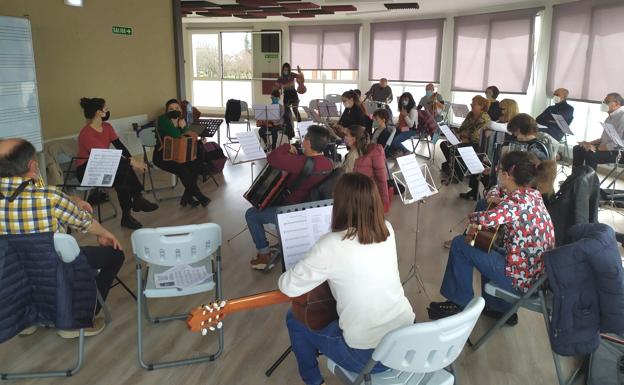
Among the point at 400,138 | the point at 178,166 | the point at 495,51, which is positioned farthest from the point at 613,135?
the point at 178,166

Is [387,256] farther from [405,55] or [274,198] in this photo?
[405,55]

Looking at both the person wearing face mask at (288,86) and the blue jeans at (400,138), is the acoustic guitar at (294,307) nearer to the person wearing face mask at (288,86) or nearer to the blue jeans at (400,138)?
the blue jeans at (400,138)

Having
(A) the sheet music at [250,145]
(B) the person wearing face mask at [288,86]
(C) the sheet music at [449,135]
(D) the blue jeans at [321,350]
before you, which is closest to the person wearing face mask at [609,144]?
(C) the sheet music at [449,135]

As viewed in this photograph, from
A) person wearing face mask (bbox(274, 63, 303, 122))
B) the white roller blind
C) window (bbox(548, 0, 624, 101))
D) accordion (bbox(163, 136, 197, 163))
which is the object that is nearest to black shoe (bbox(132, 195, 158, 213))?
accordion (bbox(163, 136, 197, 163))

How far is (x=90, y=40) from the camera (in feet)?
19.4

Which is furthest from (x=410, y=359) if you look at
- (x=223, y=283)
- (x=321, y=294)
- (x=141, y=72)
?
(x=141, y=72)

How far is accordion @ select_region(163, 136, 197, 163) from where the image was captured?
5645 millimetres

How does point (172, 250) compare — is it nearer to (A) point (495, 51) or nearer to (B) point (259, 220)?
(B) point (259, 220)

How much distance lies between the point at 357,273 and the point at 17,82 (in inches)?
164

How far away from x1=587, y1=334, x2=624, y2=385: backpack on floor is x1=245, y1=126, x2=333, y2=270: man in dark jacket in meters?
2.00

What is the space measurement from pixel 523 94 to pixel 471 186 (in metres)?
4.25

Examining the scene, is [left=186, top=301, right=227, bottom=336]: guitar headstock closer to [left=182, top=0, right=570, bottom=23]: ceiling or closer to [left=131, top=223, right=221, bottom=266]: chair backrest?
[left=131, top=223, right=221, bottom=266]: chair backrest

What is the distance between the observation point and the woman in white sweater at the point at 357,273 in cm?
187

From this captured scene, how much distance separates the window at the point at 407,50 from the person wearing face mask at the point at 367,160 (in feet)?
26.2
